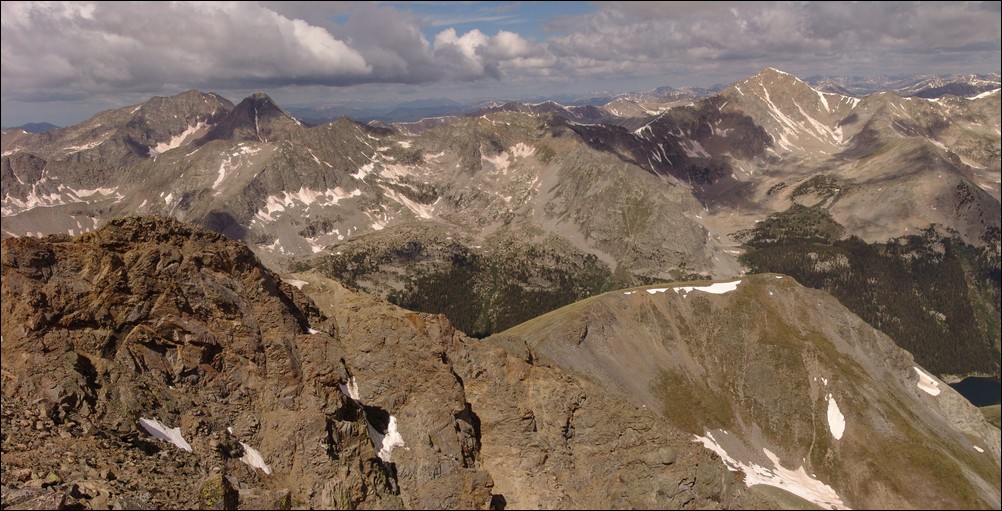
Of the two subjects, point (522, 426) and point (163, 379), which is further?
point (522, 426)

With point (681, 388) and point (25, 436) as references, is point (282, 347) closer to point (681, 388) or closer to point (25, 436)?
point (25, 436)

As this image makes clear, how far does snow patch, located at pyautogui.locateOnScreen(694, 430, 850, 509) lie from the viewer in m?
82.2

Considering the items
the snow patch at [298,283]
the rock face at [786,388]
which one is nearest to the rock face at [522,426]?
the snow patch at [298,283]

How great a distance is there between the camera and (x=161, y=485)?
80.6ft

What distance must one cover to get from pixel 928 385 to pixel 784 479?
51898mm

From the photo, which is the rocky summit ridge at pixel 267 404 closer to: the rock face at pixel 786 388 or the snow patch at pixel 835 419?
the rock face at pixel 786 388

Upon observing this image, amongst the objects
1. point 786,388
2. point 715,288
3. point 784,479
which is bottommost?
point 784,479

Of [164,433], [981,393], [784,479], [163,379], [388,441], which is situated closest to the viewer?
[164,433]

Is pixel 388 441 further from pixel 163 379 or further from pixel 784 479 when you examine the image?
pixel 784 479

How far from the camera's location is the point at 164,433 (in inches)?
1131

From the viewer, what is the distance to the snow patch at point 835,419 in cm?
9288

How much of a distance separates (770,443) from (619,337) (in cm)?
3441

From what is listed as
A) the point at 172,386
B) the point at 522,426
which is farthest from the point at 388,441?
the point at 172,386

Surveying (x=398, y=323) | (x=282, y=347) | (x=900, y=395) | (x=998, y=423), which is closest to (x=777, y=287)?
(x=900, y=395)
